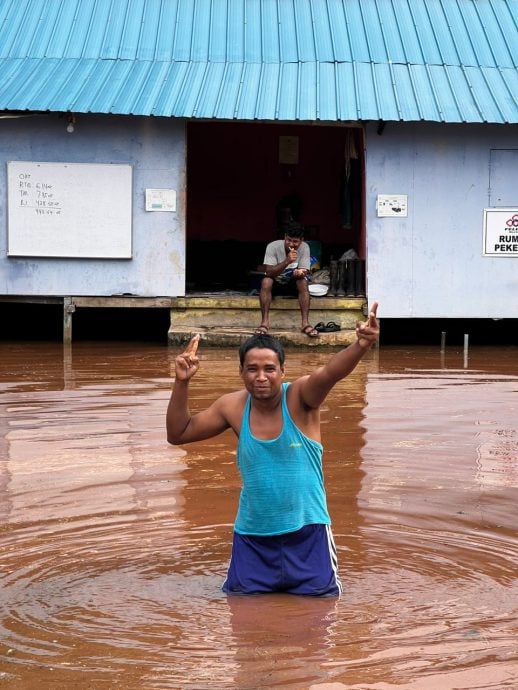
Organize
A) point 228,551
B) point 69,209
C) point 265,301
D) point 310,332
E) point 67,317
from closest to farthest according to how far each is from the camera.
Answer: point 228,551 < point 310,332 < point 265,301 < point 69,209 < point 67,317

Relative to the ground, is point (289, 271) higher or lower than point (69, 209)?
lower

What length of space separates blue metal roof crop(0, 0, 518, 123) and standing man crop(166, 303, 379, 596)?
10.1 metres

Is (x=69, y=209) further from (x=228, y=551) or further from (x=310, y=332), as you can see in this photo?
(x=228, y=551)

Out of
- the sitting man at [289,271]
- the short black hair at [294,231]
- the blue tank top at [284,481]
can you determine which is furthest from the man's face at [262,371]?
the short black hair at [294,231]

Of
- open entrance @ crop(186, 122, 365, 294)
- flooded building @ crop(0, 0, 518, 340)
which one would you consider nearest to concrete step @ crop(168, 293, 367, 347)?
flooded building @ crop(0, 0, 518, 340)

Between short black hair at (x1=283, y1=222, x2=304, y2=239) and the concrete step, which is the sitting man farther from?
the concrete step

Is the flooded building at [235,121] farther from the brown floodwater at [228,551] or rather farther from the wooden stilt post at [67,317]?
the brown floodwater at [228,551]

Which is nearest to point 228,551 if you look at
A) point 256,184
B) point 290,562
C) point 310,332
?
point 290,562

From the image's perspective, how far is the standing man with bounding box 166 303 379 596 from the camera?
17.6 ft

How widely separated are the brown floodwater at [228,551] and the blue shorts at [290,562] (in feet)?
A: 0.24

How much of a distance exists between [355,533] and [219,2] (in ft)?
40.3

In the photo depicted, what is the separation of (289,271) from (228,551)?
936 centimetres

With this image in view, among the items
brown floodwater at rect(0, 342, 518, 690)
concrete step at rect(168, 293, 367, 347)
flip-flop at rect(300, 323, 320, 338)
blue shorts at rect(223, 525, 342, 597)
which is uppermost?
concrete step at rect(168, 293, 367, 347)

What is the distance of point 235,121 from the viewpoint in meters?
15.5
